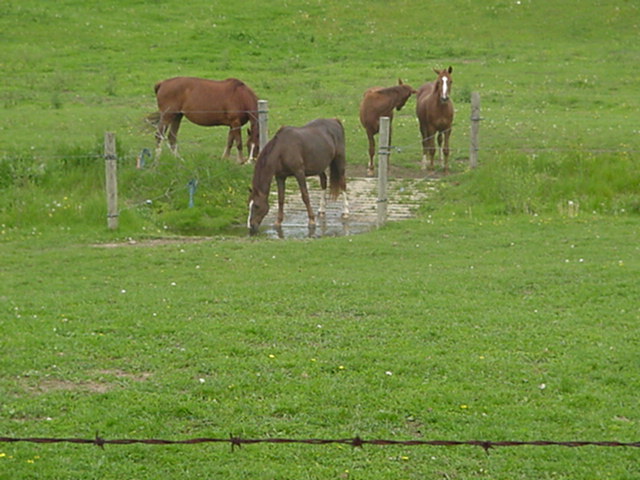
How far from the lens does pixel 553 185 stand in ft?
56.0

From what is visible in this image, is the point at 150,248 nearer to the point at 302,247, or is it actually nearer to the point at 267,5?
the point at 302,247

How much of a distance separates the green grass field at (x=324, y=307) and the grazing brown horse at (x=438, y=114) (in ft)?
2.10

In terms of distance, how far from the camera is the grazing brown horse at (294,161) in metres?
15.8

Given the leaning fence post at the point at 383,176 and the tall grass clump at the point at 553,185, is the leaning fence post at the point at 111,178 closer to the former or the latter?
the leaning fence post at the point at 383,176

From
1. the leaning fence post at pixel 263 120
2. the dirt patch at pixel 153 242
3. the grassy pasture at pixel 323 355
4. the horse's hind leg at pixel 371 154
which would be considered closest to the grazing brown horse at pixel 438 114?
the horse's hind leg at pixel 371 154

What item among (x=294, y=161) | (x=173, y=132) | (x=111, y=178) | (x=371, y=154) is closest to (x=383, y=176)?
(x=294, y=161)

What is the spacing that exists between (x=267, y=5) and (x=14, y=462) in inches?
1407

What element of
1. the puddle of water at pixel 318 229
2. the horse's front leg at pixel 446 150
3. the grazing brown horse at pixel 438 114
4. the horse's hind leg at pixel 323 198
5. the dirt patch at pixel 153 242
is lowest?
A: the puddle of water at pixel 318 229

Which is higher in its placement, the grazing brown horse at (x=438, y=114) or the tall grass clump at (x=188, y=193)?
the grazing brown horse at (x=438, y=114)

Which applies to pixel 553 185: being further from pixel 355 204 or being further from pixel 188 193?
pixel 188 193

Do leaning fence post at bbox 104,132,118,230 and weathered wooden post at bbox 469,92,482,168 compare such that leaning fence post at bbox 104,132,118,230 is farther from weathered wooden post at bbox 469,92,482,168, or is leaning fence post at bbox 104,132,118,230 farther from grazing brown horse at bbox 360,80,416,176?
weathered wooden post at bbox 469,92,482,168

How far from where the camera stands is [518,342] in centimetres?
929

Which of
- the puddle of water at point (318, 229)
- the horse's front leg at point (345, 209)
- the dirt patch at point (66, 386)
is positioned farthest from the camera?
the horse's front leg at point (345, 209)

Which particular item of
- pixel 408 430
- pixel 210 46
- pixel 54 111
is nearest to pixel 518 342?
pixel 408 430
